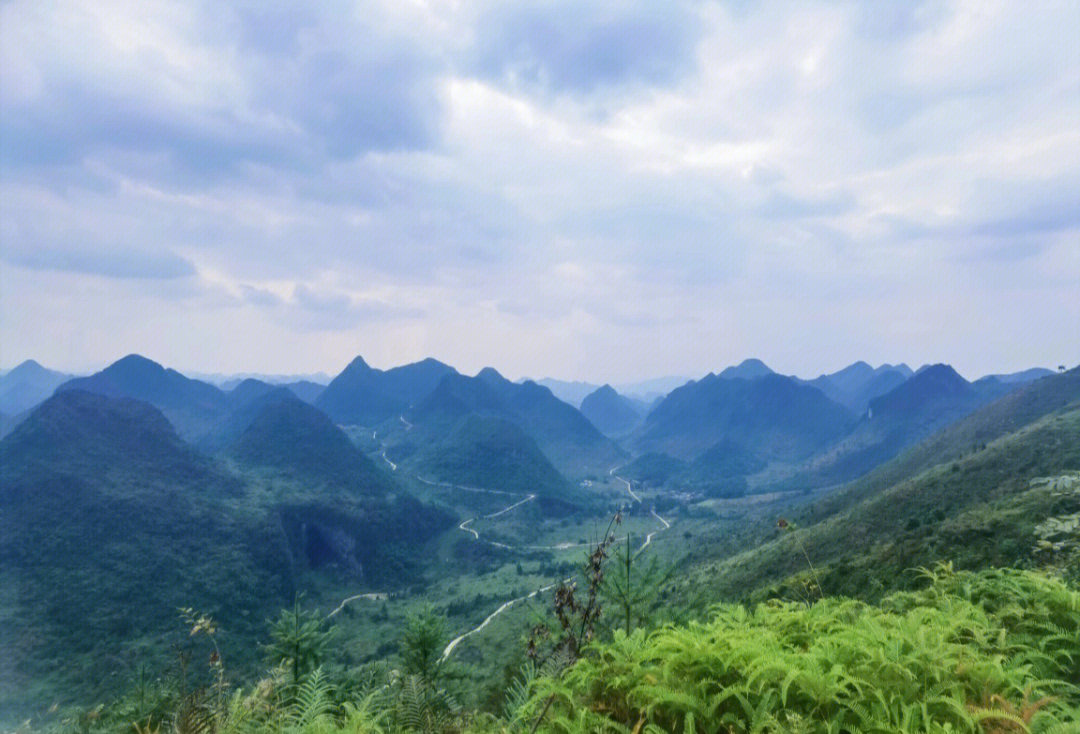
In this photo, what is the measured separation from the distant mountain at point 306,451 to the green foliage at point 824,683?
16201cm

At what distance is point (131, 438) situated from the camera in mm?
124875

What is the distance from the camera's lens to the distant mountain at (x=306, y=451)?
158750 millimetres

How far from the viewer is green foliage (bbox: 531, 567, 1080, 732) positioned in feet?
12.6

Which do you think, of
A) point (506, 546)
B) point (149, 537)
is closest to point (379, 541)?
point (506, 546)

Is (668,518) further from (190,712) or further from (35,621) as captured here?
(190,712)

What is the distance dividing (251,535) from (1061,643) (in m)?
124

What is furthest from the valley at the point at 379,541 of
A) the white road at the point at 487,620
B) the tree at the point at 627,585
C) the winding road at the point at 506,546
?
the winding road at the point at 506,546

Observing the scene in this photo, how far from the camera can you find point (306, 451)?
548 ft

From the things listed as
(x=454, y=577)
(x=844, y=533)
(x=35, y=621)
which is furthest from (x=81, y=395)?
(x=844, y=533)

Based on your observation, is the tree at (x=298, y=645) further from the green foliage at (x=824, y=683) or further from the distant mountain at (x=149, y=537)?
the distant mountain at (x=149, y=537)

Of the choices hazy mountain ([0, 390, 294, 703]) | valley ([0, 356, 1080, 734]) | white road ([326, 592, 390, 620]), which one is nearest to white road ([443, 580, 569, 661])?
valley ([0, 356, 1080, 734])

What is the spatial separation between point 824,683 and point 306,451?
18025 cm

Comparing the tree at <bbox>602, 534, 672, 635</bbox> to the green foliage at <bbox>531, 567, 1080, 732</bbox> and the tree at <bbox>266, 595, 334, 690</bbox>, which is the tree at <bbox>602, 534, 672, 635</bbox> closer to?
the green foliage at <bbox>531, 567, 1080, 732</bbox>

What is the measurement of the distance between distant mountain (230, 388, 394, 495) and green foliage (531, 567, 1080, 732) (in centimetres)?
16201
